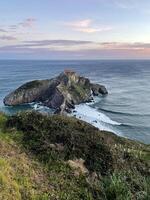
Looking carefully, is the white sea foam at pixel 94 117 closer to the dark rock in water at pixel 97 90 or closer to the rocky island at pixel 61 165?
the dark rock in water at pixel 97 90

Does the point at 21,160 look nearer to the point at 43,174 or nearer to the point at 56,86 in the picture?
the point at 43,174

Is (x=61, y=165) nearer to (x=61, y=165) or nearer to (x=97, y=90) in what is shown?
(x=61, y=165)

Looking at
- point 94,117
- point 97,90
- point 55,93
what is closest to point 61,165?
point 94,117

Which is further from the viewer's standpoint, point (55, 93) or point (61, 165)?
point (55, 93)

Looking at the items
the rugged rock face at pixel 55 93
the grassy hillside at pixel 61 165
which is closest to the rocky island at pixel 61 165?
the grassy hillside at pixel 61 165

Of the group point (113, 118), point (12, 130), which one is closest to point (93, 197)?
point (12, 130)

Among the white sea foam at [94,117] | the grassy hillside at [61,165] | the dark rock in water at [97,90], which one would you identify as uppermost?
the grassy hillside at [61,165]

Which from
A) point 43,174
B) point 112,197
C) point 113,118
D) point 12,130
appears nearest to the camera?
point 112,197
